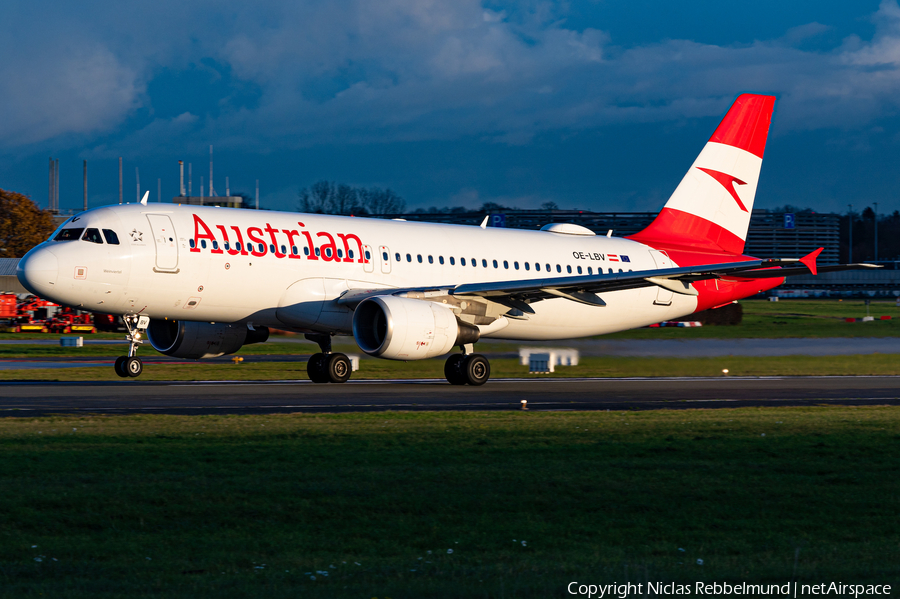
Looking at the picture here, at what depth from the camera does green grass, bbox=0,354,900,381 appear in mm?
27891

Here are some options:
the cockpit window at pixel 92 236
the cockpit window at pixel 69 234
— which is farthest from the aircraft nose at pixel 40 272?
the cockpit window at pixel 92 236

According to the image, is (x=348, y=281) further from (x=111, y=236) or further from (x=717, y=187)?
(x=717, y=187)

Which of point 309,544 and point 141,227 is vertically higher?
point 141,227

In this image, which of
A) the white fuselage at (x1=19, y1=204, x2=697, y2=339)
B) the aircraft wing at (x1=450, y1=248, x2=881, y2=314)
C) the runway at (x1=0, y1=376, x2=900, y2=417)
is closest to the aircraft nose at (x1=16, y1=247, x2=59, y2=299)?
the white fuselage at (x1=19, y1=204, x2=697, y2=339)

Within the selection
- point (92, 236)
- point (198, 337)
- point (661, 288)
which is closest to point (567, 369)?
point (661, 288)

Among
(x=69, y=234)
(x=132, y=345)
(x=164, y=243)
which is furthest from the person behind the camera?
(x=132, y=345)

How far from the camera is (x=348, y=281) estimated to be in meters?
24.9

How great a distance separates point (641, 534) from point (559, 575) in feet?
5.21

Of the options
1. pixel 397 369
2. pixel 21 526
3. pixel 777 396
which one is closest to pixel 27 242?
pixel 397 369

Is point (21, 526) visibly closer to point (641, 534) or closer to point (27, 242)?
point (641, 534)

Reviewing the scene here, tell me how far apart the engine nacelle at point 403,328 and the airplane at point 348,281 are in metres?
0.03

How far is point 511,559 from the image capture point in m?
7.25

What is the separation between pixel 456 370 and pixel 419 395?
145 inches

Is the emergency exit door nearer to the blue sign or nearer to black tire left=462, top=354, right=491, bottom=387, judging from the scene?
black tire left=462, top=354, right=491, bottom=387
